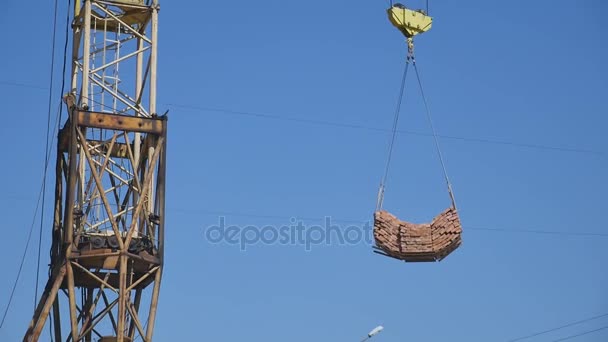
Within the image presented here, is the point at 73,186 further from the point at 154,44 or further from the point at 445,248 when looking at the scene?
the point at 445,248

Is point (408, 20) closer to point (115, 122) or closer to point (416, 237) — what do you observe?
point (416, 237)

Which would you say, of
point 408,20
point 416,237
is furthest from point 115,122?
point 416,237

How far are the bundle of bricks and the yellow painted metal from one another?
6.59 metres

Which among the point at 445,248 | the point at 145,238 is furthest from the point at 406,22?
the point at 145,238

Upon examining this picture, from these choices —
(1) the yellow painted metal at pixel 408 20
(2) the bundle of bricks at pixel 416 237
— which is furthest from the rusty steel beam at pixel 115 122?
(2) the bundle of bricks at pixel 416 237

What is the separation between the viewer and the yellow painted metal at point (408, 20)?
51969 millimetres

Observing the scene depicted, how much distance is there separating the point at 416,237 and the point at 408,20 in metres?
7.52

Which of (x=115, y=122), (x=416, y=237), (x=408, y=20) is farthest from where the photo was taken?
(x=115, y=122)

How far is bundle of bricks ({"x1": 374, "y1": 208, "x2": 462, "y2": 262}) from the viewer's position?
4869cm

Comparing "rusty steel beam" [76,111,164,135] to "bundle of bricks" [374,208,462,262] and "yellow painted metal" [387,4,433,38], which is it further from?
"bundle of bricks" [374,208,462,262]

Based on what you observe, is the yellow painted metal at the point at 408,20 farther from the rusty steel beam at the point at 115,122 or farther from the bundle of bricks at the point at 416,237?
the rusty steel beam at the point at 115,122

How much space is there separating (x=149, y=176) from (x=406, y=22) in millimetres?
10933

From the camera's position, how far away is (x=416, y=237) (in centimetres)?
4878

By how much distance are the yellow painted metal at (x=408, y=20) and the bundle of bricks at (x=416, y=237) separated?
659 centimetres
